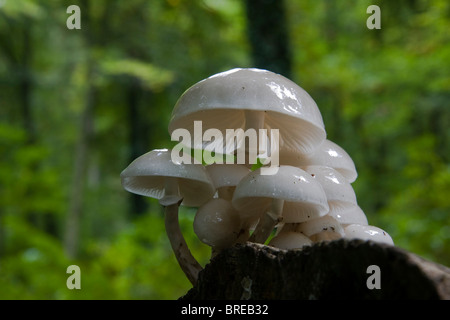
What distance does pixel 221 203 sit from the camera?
1712 millimetres

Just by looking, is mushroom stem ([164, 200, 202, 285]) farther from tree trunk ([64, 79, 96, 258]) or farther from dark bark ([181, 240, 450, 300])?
tree trunk ([64, 79, 96, 258])

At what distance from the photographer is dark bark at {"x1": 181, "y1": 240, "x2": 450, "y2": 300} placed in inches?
41.2

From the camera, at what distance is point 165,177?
1.89 metres

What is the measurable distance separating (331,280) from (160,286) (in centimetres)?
367

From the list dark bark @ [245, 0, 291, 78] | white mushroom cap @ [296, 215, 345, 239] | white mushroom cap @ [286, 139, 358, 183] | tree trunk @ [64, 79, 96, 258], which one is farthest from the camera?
tree trunk @ [64, 79, 96, 258]

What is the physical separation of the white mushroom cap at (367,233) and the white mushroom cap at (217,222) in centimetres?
45

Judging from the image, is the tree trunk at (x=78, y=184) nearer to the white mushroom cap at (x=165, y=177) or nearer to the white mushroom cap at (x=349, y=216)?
the white mushroom cap at (x=165, y=177)

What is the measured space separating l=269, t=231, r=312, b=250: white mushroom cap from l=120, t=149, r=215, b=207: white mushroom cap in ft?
1.11

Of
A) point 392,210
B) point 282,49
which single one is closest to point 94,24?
point 282,49

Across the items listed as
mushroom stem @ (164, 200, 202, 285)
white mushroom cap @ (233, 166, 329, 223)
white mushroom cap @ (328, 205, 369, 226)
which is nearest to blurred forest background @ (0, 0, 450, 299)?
white mushroom cap @ (328, 205, 369, 226)

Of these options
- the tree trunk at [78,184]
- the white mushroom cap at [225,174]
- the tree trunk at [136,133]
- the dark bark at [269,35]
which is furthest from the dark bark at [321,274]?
the tree trunk at [136,133]

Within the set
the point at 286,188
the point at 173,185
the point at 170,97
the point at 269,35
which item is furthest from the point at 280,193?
the point at 170,97

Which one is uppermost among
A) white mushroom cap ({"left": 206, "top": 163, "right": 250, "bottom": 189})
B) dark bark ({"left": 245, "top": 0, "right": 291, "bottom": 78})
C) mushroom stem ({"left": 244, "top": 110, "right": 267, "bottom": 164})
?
dark bark ({"left": 245, "top": 0, "right": 291, "bottom": 78})

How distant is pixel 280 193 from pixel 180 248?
0.57 m
